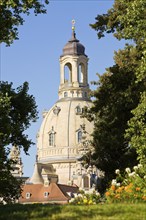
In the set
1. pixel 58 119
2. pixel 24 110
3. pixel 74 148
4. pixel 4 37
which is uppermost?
pixel 58 119

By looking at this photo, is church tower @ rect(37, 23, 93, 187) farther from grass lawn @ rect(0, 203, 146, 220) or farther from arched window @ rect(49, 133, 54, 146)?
grass lawn @ rect(0, 203, 146, 220)

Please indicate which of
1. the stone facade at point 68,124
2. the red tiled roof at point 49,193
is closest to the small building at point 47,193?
the red tiled roof at point 49,193

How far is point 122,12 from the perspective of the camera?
70.4ft

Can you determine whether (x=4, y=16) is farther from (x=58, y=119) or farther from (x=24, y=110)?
(x=58, y=119)

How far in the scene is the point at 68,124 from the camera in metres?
116

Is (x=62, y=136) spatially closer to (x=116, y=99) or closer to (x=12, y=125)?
(x=116, y=99)

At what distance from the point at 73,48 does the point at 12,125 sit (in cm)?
11423

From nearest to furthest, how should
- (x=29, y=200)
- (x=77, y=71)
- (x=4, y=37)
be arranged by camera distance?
(x=4, y=37) → (x=29, y=200) → (x=77, y=71)

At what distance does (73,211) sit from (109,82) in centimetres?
1358

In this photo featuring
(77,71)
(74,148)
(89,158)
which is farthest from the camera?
(77,71)

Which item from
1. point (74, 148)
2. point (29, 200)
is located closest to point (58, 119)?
point (74, 148)

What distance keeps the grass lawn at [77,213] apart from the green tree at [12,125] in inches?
230

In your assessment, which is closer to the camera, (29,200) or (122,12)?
(122,12)

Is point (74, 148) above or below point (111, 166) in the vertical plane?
above
